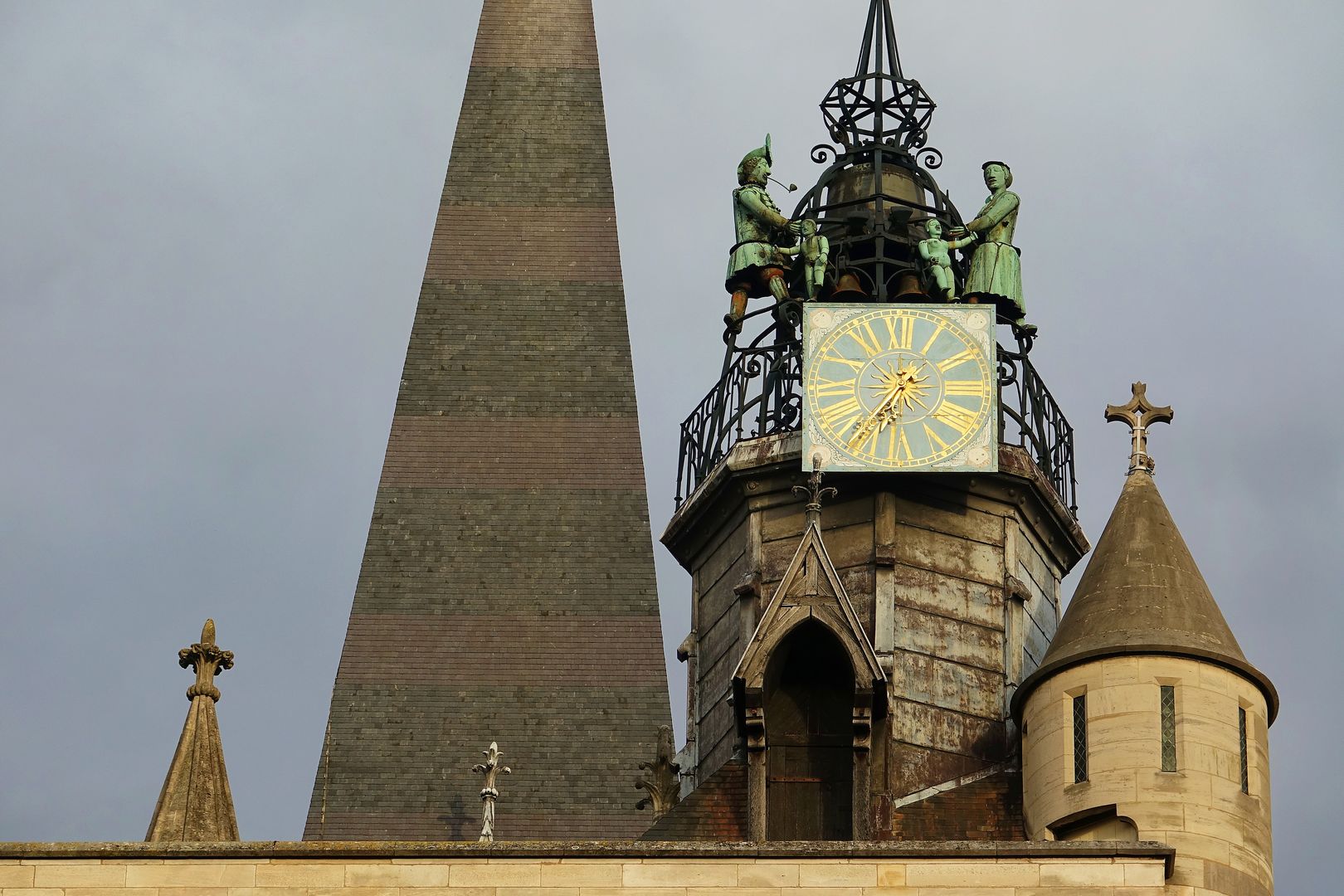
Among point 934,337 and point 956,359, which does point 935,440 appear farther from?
point 934,337

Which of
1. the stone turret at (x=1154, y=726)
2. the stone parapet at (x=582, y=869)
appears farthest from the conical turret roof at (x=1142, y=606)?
the stone parapet at (x=582, y=869)

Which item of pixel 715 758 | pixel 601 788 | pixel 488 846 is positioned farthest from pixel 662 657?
pixel 488 846

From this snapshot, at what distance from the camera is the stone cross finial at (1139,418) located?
36.7m

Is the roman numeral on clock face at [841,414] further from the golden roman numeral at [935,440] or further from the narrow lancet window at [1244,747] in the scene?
the narrow lancet window at [1244,747]

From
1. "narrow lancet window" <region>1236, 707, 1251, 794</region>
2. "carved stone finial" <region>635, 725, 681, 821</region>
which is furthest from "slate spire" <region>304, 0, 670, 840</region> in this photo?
"narrow lancet window" <region>1236, 707, 1251, 794</region>

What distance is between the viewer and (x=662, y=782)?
37.9m

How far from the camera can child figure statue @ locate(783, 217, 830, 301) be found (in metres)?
39.8

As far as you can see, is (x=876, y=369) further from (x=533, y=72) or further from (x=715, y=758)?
(x=533, y=72)

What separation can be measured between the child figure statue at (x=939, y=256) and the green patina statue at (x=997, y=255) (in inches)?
5.4

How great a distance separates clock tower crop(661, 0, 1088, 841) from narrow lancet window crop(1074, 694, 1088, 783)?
1042mm

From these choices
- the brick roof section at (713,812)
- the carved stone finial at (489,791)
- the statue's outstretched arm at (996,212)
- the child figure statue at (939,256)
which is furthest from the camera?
the statue's outstretched arm at (996,212)

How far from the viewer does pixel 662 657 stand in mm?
44719

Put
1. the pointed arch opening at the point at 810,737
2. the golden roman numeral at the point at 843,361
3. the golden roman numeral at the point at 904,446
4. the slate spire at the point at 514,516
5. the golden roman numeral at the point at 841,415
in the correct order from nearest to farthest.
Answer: the pointed arch opening at the point at 810,737 → the golden roman numeral at the point at 904,446 → the golden roman numeral at the point at 841,415 → the golden roman numeral at the point at 843,361 → the slate spire at the point at 514,516

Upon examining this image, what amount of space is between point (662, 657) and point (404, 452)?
3.95 m
